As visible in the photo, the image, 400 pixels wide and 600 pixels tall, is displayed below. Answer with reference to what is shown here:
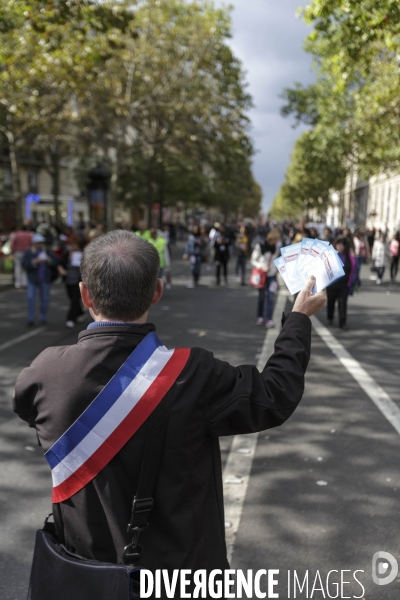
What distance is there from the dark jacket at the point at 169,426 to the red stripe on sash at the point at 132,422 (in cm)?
2

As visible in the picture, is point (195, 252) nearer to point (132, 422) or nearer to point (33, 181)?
point (132, 422)

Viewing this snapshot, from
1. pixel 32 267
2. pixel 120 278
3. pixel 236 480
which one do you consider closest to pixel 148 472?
pixel 120 278

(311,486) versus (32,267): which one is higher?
(32,267)

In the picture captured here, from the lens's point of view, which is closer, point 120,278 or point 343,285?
point 120,278

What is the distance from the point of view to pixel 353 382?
22.4 ft

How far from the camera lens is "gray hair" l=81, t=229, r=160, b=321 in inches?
65.4

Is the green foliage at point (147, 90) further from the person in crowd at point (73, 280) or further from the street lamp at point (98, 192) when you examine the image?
the person in crowd at point (73, 280)

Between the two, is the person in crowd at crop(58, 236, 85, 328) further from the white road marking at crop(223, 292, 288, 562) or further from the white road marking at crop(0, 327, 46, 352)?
the white road marking at crop(223, 292, 288, 562)

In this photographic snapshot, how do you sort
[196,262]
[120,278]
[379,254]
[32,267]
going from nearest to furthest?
[120,278] → [32,267] → [196,262] → [379,254]

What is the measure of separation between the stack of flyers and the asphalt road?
191 cm

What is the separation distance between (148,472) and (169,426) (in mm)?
132

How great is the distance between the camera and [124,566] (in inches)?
60.6

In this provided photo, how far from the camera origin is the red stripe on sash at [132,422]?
1.56 meters

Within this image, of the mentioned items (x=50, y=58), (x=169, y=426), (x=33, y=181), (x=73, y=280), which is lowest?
(x=73, y=280)
